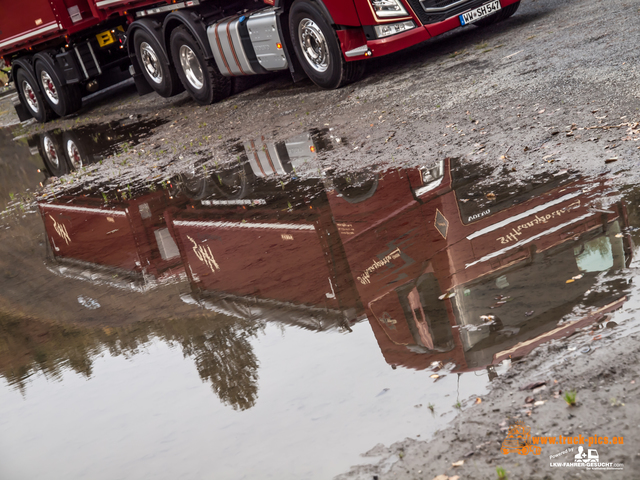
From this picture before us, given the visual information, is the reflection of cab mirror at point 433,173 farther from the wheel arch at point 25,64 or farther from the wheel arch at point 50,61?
the wheel arch at point 25,64

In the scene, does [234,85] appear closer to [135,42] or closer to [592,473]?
[135,42]

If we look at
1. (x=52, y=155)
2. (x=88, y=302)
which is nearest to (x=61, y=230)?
(x=88, y=302)

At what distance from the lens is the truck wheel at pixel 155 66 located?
1280cm

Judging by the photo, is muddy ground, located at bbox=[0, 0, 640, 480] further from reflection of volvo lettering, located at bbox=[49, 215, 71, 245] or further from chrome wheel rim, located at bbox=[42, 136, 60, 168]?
chrome wheel rim, located at bbox=[42, 136, 60, 168]

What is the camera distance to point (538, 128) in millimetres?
5984

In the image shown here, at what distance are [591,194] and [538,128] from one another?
1619 mm

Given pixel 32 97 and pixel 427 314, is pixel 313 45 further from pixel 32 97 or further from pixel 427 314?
pixel 32 97

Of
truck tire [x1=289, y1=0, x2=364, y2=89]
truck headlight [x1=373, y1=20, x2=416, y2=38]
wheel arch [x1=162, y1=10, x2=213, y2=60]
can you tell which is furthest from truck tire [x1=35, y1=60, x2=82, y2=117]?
truck headlight [x1=373, y1=20, x2=416, y2=38]

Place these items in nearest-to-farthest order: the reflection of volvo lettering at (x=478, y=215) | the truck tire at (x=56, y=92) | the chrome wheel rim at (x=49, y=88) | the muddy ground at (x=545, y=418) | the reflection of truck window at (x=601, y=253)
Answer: the muddy ground at (x=545, y=418)
the reflection of truck window at (x=601, y=253)
the reflection of volvo lettering at (x=478, y=215)
the truck tire at (x=56, y=92)
the chrome wheel rim at (x=49, y=88)

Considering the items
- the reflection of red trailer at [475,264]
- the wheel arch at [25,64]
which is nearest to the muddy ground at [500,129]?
the reflection of red trailer at [475,264]

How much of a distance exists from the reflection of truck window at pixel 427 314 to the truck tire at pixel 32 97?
15527 mm

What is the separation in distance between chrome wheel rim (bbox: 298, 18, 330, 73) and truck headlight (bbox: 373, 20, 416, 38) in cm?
82

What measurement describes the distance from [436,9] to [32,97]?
12290mm

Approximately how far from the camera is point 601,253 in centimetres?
379
